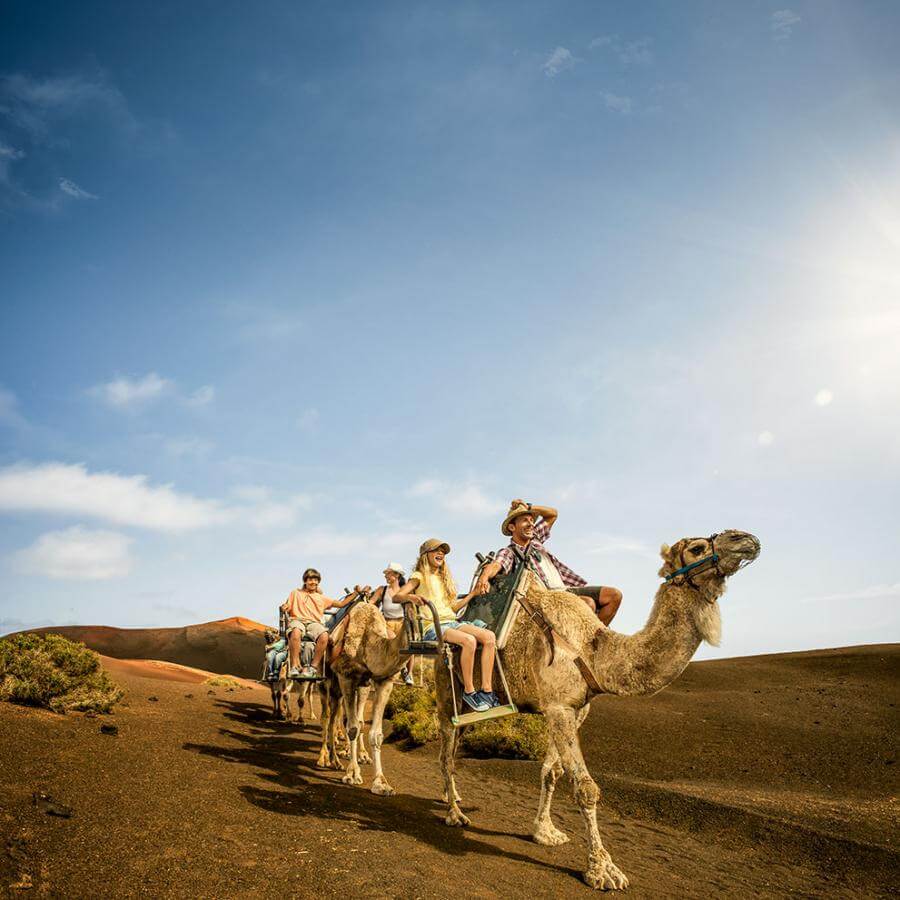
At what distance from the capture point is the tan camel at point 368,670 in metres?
8.68

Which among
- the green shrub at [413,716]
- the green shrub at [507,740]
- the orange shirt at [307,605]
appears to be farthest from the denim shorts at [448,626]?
the green shrub at [413,716]

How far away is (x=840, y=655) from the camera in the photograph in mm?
27250

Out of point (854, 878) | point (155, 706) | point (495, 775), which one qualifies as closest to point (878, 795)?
point (854, 878)

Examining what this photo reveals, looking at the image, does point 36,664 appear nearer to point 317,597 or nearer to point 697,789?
point 317,597

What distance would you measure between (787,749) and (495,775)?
293 inches

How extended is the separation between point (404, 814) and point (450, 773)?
75cm

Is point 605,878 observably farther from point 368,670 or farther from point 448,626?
point 368,670

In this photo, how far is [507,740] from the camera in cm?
1284

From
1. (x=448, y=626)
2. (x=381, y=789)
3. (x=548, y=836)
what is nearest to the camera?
(x=548, y=836)

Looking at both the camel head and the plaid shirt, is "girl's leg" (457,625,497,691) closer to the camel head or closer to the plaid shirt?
the plaid shirt

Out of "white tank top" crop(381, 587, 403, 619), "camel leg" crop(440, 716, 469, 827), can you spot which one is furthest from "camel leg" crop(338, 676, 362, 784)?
"camel leg" crop(440, 716, 469, 827)

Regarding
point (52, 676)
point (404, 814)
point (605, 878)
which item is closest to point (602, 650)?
point (605, 878)

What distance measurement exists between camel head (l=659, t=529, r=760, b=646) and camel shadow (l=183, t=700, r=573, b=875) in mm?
2883

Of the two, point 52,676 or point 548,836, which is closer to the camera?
point 548,836
